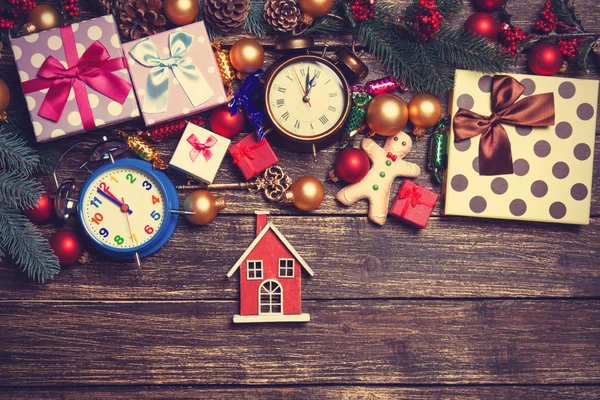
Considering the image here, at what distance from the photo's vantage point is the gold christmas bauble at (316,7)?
1.39 metres

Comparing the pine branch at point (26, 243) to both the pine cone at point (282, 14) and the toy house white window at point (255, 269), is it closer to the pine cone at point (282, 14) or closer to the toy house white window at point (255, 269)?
the toy house white window at point (255, 269)

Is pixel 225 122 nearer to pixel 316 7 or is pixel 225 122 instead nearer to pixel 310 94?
pixel 310 94

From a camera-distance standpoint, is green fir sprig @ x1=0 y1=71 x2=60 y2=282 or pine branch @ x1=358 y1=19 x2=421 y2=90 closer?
green fir sprig @ x1=0 y1=71 x2=60 y2=282

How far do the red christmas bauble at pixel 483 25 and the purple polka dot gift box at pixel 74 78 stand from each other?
0.81 metres

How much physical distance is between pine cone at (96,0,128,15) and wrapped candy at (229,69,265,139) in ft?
1.10

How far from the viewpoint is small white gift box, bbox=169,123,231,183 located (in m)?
1.38

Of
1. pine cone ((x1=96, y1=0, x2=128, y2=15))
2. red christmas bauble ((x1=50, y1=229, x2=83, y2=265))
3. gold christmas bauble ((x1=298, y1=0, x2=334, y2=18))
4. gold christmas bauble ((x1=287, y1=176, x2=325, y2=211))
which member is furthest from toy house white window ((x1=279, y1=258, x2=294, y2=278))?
pine cone ((x1=96, y1=0, x2=128, y2=15))

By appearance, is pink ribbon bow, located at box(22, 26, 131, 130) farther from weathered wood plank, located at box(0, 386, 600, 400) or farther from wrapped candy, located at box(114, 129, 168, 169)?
weathered wood plank, located at box(0, 386, 600, 400)

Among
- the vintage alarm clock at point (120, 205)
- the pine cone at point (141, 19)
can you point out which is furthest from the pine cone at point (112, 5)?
the vintage alarm clock at point (120, 205)

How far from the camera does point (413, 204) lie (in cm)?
144

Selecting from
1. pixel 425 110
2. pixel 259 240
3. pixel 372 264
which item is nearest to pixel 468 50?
pixel 425 110

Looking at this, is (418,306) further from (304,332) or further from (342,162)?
(342,162)

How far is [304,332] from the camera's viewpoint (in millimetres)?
1452

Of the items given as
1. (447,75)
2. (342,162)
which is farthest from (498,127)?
(342,162)
